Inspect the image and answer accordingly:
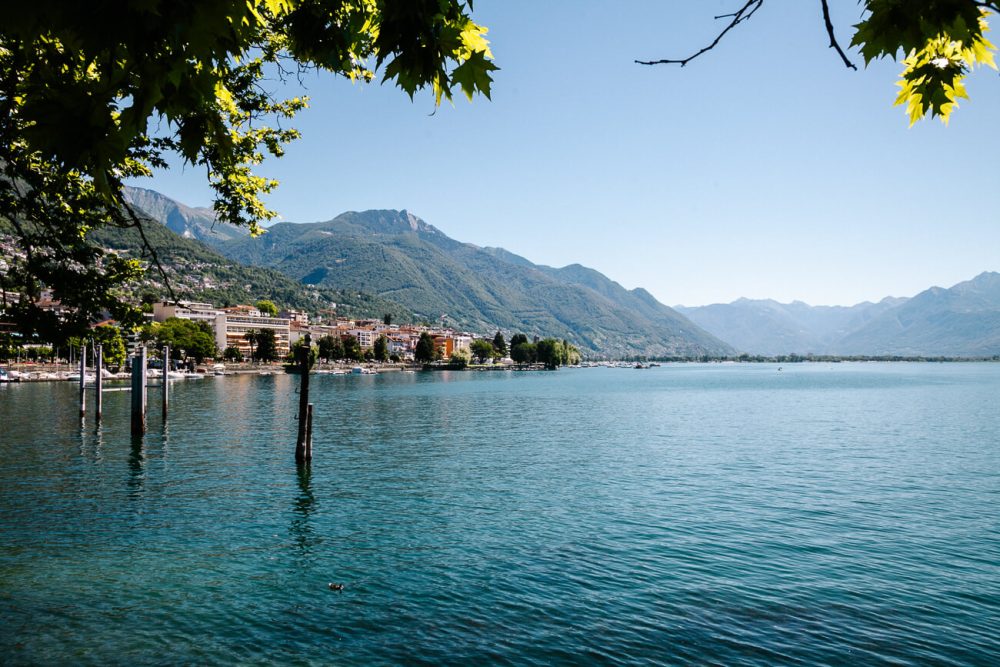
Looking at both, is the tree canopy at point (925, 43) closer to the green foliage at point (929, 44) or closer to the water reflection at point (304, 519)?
the green foliage at point (929, 44)

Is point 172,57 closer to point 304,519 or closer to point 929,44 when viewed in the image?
point 929,44

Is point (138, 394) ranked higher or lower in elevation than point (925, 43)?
lower

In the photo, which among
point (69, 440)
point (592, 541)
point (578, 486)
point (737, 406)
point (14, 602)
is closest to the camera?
point (14, 602)

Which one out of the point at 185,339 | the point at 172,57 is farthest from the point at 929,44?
the point at 185,339

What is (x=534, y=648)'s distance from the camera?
38.7ft

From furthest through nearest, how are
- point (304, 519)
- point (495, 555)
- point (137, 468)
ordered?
point (137, 468), point (304, 519), point (495, 555)

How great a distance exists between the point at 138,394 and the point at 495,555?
109 feet

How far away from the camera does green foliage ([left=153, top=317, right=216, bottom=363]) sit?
14662 cm

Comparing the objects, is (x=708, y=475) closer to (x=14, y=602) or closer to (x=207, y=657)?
(x=207, y=657)

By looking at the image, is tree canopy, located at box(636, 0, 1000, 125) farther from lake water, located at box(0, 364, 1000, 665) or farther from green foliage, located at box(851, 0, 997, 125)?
lake water, located at box(0, 364, 1000, 665)

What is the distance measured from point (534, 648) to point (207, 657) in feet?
19.5

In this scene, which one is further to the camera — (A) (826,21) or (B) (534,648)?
(B) (534,648)

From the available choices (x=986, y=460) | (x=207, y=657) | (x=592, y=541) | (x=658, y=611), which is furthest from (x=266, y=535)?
(x=986, y=460)

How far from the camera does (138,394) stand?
1610 inches
